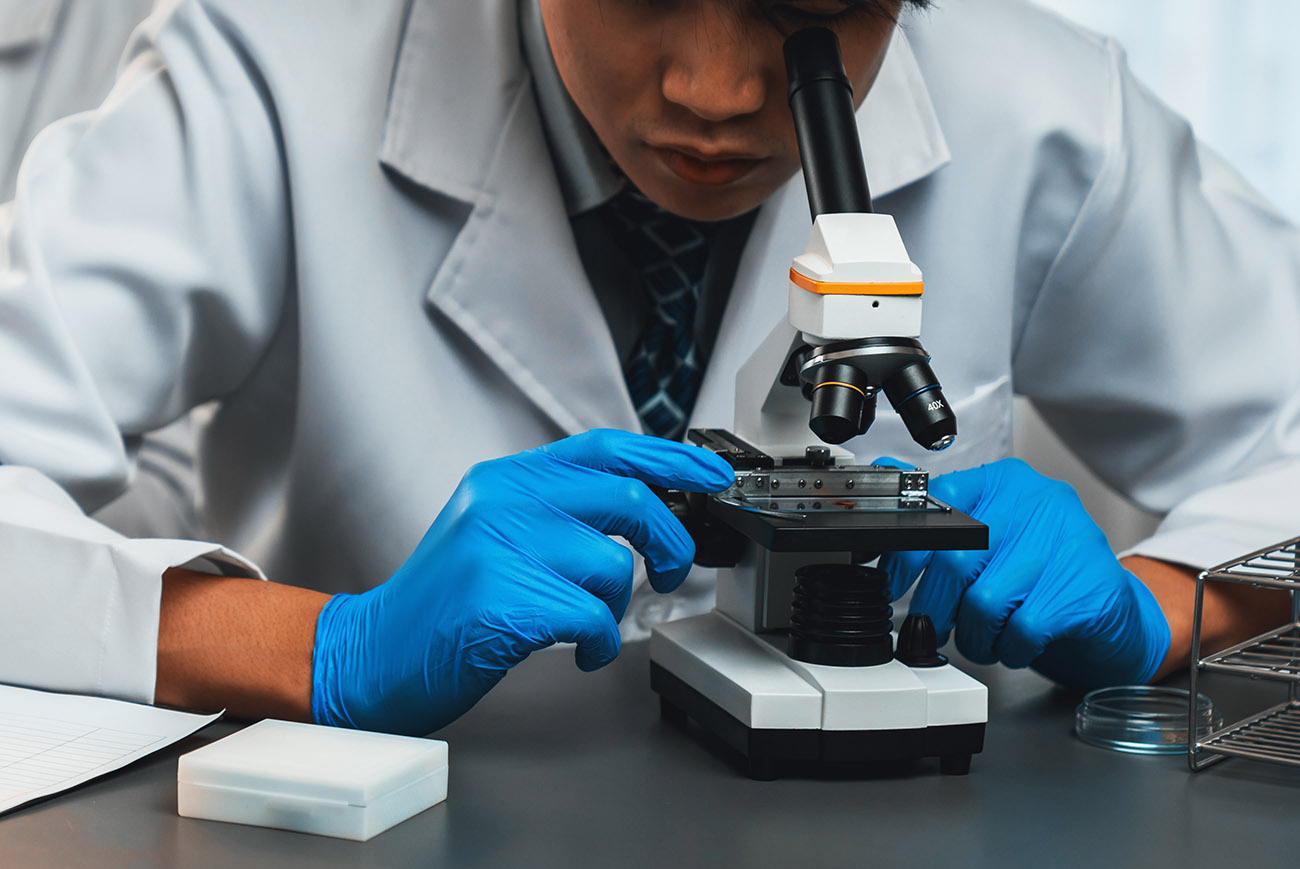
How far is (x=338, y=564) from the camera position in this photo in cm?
169

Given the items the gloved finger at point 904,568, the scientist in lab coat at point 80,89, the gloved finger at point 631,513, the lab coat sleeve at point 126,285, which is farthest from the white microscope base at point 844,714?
the scientist in lab coat at point 80,89

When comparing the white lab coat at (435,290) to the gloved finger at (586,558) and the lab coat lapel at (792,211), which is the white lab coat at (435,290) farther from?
the gloved finger at (586,558)

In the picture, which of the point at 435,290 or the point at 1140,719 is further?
the point at 435,290

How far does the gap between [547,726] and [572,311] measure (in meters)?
0.62

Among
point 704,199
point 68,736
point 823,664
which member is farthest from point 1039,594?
point 68,736

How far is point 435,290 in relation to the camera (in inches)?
60.4

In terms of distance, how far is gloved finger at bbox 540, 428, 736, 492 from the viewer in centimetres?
105

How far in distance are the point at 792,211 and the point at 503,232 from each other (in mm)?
410

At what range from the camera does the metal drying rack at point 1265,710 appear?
102cm

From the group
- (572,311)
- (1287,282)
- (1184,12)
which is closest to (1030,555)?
(572,311)

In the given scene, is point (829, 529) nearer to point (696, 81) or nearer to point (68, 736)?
point (696, 81)

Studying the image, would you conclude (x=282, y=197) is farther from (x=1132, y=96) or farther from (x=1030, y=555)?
(x=1132, y=96)

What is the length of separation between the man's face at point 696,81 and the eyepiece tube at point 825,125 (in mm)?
77

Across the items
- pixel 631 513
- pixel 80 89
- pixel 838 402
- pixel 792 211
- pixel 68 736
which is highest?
pixel 80 89
